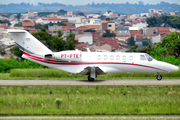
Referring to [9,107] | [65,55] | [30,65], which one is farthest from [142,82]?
[30,65]

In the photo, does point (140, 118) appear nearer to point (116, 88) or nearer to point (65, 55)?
point (116, 88)

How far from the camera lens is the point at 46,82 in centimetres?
2486

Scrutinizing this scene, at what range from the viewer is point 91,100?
59.9 feet

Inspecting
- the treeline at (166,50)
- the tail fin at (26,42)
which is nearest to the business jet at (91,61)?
the tail fin at (26,42)

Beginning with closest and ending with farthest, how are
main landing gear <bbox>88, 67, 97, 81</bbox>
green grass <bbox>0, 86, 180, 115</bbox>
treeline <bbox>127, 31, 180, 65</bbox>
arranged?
green grass <bbox>0, 86, 180, 115</bbox> → main landing gear <bbox>88, 67, 97, 81</bbox> → treeline <bbox>127, 31, 180, 65</bbox>

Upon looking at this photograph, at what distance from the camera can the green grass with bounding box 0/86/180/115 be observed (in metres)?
16.1

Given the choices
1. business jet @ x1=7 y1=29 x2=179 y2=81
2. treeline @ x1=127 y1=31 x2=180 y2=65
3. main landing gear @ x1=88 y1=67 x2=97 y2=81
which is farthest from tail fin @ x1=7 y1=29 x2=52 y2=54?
treeline @ x1=127 y1=31 x2=180 y2=65

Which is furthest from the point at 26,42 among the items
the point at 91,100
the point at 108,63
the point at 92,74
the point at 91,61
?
the point at 91,100

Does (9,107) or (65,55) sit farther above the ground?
(65,55)

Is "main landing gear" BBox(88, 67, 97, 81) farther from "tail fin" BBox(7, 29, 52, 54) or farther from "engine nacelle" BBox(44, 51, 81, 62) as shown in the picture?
"tail fin" BBox(7, 29, 52, 54)

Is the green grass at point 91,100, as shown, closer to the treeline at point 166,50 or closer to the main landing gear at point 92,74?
the main landing gear at point 92,74

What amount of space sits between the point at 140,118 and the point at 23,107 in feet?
A: 19.7

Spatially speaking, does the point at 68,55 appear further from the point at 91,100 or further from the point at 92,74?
the point at 91,100

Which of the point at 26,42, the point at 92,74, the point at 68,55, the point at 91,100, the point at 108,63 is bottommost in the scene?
the point at 91,100
